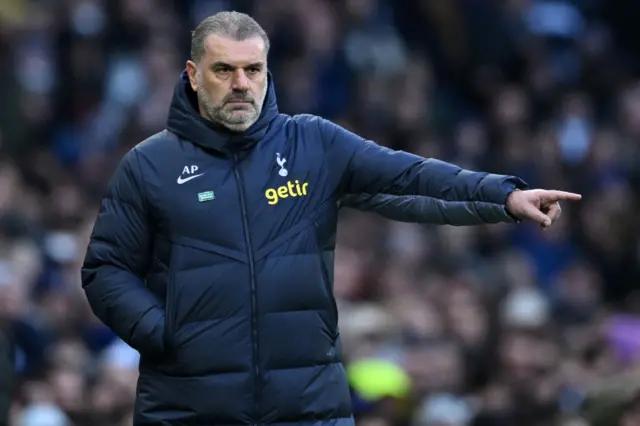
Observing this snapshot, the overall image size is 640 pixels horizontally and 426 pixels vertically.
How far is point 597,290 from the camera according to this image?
13406mm

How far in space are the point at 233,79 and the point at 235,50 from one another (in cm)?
10

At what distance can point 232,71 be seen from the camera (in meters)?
6.05

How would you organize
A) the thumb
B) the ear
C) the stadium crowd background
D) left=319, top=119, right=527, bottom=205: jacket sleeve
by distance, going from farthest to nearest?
the stadium crowd background < the ear < left=319, top=119, right=527, bottom=205: jacket sleeve < the thumb

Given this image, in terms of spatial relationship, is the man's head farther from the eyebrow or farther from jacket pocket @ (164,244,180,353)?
jacket pocket @ (164,244,180,353)

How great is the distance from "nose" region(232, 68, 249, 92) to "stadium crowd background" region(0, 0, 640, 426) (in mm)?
4350

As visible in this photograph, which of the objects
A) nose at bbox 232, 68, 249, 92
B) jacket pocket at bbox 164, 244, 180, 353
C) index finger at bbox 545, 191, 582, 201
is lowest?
jacket pocket at bbox 164, 244, 180, 353

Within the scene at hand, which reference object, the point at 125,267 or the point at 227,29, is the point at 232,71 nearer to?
the point at 227,29

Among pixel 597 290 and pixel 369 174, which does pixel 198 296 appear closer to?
pixel 369 174

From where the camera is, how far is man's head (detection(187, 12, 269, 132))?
19.8ft

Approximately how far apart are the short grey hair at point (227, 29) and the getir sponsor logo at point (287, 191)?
0.48 m

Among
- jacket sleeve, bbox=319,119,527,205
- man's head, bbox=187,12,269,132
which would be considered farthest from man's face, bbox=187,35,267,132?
jacket sleeve, bbox=319,119,527,205

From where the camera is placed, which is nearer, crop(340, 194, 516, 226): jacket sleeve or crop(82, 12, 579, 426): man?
crop(82, 12, 579, 426): man

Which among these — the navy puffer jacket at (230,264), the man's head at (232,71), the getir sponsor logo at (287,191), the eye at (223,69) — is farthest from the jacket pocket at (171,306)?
the eye at (223,69)

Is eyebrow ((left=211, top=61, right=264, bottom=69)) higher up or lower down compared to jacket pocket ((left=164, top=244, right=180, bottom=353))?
higher up
